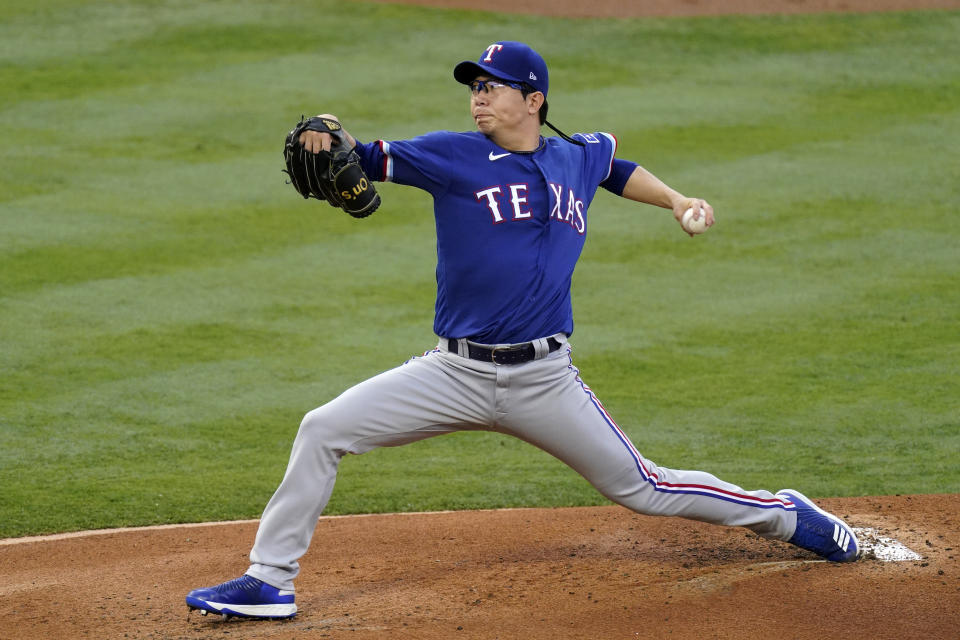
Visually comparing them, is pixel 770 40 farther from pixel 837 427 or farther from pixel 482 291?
pixel 482 291

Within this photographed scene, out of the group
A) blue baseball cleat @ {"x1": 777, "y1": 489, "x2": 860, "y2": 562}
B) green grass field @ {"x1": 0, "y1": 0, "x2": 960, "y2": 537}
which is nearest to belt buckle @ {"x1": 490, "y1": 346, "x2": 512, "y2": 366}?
blue baseball cleat @ {"x1": 777, "y1": 489, "x2": 860, "y2": 562}

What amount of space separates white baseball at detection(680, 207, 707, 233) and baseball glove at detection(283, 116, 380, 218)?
1041mm

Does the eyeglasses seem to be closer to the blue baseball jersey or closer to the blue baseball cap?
the blue baseball cap

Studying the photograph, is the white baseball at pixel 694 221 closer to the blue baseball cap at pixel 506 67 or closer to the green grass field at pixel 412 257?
the blue baseball cap at pixel 506 67

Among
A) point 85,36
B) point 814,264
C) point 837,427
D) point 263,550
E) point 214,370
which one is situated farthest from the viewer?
point 85,36

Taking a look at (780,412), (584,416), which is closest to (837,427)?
(780,412)

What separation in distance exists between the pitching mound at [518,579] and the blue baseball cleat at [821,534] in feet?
0.23

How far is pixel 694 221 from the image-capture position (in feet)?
14.2

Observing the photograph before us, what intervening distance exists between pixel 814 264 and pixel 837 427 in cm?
278

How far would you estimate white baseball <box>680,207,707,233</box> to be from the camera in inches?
170

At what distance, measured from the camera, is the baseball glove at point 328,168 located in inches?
162

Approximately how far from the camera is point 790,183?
36.3 ft

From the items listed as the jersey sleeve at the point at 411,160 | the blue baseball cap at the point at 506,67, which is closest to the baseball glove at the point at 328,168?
the jersey sleeve at the point at 411,160

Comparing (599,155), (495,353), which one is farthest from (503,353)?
(599,155)
